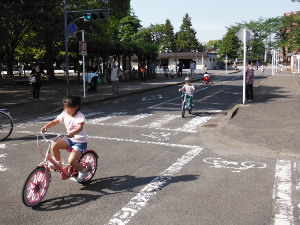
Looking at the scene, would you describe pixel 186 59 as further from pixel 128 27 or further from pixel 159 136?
pixel 159 136

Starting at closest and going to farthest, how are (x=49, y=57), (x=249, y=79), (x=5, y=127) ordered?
(x=5, y=127)
(x=249, y=79)
(x=49, y=57)

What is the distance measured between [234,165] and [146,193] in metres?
2.24

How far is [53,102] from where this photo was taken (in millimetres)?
17094

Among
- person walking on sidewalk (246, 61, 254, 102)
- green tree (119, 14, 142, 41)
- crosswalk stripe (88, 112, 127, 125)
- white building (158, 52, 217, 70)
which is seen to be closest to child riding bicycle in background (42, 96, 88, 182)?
crosswalk stripe (88, 112, 127, 125)

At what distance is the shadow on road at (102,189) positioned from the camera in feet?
15.2

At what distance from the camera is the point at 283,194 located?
498cm

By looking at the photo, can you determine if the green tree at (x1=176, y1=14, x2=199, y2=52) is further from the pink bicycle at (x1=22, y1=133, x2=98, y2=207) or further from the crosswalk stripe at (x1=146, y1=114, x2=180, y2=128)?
the pink bicycle at (x1=22, y1=133, x2=98, y2=207)

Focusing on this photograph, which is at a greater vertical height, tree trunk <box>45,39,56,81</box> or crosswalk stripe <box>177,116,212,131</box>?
tree trunk <box>45,39,56,81</box>

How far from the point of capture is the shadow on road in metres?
4.62

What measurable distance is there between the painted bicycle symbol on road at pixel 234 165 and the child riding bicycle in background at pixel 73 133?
2.70m

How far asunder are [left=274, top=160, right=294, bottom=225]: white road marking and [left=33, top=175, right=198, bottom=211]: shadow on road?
1333 mm

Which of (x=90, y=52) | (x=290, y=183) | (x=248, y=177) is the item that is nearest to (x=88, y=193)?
(x=248, y=177)

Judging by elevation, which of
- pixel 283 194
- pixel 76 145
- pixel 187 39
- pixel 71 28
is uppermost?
pixel 187 39

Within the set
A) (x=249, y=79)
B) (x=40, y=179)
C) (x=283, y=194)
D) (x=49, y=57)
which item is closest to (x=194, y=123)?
(x=283, y=194)
